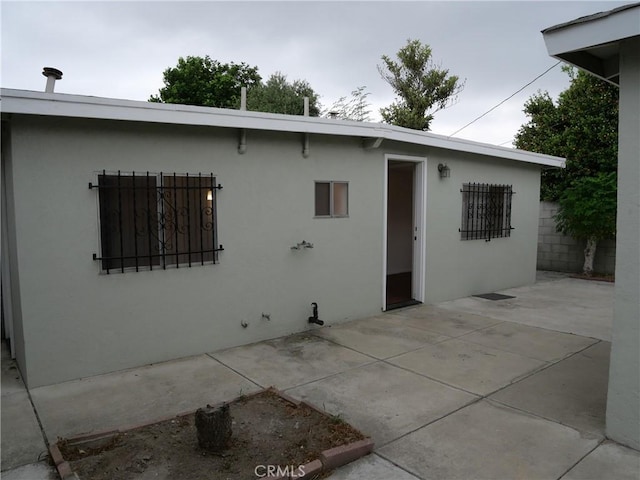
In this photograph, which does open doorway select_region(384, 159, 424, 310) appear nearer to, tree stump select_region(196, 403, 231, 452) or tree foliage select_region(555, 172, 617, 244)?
tree foliage select_region(555, 172, 617, 244)

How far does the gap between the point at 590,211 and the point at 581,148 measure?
2548 millimetres

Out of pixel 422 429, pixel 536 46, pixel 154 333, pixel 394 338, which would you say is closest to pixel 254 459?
pixel 422 429

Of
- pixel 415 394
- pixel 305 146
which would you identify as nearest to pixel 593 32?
pixel 415 394

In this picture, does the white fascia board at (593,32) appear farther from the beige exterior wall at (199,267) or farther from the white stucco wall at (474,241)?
the white stucco wall at (474,241)

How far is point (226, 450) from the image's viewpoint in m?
2.68

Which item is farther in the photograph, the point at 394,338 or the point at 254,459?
the point at 394,338

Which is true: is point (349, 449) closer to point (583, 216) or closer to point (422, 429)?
point (422, 429)

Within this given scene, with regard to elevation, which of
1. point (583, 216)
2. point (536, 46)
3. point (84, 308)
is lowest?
point (84, 308)

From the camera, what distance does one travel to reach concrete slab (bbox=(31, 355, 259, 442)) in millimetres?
3156

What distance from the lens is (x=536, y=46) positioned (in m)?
11.2

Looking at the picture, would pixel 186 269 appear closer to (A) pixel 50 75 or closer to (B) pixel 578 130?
(A) pixel 50 75

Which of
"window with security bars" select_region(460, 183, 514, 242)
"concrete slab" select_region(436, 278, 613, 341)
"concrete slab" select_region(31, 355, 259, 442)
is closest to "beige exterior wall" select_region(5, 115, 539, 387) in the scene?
"concrete slab" select_region(31, 355, 259, 442)

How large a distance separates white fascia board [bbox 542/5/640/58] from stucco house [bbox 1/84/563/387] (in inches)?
107

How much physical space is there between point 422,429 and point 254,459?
1.19 m
